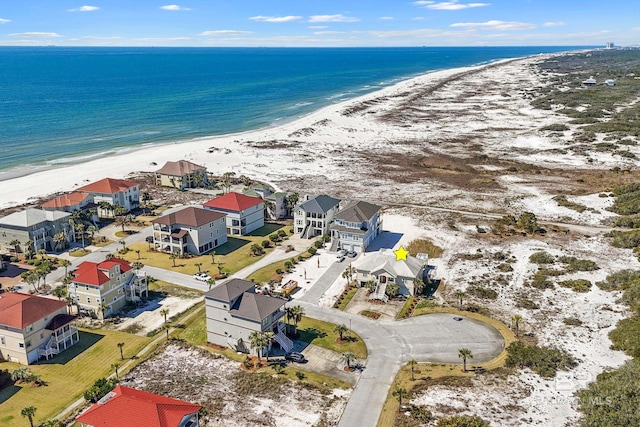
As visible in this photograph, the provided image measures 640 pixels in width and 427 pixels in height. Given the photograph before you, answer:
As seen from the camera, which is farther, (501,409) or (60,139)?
(60,139)

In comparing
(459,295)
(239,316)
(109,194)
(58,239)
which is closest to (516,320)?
(459,295)

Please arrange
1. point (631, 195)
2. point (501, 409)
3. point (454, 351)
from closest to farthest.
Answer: point (501, 409) → point (454, 351) → point (631, 195)

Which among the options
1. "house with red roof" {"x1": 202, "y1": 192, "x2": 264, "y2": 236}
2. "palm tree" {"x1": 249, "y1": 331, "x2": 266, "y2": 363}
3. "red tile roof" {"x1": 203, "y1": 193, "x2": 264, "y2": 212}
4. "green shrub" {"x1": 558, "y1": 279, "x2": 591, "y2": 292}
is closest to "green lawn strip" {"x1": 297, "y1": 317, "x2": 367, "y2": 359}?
"palm tree" {"x1": 249, "y1": 331, "x2": 266, "y2": 363}

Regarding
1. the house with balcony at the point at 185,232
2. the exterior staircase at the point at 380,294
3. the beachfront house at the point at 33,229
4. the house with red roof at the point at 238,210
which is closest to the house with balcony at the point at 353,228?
the exterior staircase at the point at 380,294

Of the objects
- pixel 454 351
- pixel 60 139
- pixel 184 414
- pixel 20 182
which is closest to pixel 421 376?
pixel 454 351

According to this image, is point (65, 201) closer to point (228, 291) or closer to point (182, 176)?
point (182, 176)

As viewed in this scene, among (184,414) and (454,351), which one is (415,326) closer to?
(454,351)

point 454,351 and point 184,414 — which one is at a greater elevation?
point 184,414
